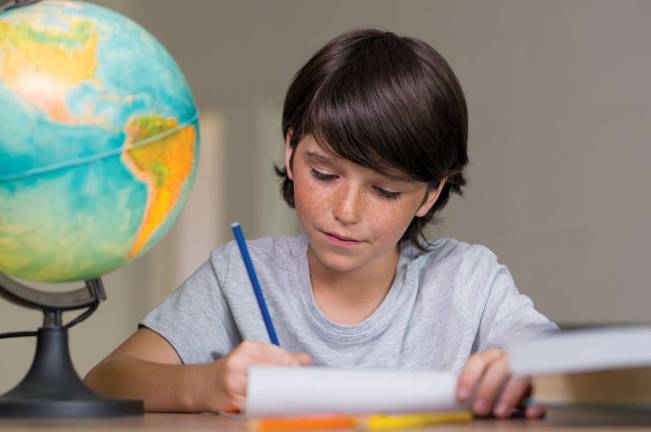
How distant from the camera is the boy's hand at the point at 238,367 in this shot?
40.6 inches

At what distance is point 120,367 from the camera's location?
1.36 meters

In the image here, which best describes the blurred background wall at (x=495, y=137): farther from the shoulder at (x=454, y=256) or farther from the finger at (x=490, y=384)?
the finger at (x=490, y=384)

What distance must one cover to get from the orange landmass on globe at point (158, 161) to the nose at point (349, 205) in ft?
0.98

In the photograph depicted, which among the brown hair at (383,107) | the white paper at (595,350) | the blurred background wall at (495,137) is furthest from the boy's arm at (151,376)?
the blurred background wall at (495,137)

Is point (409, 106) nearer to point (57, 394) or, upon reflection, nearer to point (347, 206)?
point (347, 206)

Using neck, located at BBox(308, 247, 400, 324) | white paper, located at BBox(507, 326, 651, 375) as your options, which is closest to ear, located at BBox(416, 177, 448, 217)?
neck, located at BBox(308, 247, 400, 324)

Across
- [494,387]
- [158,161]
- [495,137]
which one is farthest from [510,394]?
[495,137]

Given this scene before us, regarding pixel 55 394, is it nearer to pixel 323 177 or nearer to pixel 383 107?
pixel 323 177

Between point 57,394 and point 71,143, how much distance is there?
259 mm

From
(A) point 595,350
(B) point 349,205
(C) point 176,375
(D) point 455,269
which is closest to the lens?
(A) point 595,350

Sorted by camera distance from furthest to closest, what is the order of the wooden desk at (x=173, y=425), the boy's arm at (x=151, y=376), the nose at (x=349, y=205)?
the nose at (x=349, y=205)
the boy's arm at (x=151, y=376)
the wooden desk at (x=173, y=425)

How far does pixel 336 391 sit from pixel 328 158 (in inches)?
23.2

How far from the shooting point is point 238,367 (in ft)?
3.51

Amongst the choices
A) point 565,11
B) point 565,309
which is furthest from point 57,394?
point 565,11
